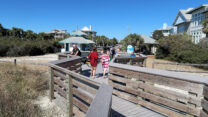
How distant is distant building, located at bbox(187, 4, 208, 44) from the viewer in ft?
74.5

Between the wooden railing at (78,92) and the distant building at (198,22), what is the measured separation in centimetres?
2613

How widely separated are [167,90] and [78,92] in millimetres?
2063

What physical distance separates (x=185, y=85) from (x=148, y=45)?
31068mm

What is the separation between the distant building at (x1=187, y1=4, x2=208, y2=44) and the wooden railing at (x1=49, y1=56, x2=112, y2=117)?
26130mm

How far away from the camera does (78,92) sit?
308 cm

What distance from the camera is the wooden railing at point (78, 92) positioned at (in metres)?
1.45

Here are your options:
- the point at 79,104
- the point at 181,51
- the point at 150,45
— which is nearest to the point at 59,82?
the point at 79,104

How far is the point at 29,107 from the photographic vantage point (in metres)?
4.16

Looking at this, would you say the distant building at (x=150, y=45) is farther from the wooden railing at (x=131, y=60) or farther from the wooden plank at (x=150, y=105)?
the wooden plank at (x=150, y=105)

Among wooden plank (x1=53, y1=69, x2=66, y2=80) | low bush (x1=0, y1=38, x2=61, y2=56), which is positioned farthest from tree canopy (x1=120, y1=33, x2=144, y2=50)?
wooden plank (x1=53, y1=69, x2=66, y2=80)

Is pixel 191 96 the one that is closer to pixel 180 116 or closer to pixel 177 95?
pixel 177 95

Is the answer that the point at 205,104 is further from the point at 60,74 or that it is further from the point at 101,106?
the point at 60,74

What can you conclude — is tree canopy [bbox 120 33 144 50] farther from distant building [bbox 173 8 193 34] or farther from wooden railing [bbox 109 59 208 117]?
wooden railing [bbox 109 59 208 117]

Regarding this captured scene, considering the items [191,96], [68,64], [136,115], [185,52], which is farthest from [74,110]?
[185,52]
